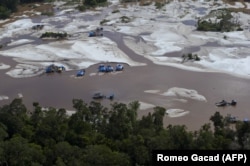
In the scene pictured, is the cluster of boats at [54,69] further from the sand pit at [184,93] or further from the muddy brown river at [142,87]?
the sand pit at [184,93]

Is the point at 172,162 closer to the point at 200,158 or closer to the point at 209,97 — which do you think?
the point at 200,158

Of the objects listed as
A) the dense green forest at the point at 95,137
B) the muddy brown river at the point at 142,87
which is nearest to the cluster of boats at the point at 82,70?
the muddy brown river at the point at 142,87

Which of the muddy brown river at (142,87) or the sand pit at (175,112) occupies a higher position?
the muddy brown river at (142,87)

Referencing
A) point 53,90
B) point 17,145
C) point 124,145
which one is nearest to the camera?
point 17,145

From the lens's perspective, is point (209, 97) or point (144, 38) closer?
point (209, 97)

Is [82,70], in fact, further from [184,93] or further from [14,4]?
[14,4]

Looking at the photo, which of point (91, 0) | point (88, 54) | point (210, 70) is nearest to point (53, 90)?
point (88, 54)

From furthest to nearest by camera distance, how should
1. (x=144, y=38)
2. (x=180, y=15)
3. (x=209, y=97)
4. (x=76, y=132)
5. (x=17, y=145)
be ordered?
(x=180, y=15) < (x=144, y=38) < (x=209, y=97) < (x=76, y=132) < (x=17, y=145)

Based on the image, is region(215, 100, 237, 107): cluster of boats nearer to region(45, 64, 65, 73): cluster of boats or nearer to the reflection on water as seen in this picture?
region(45, 64, 65, 73): cluster of boats
